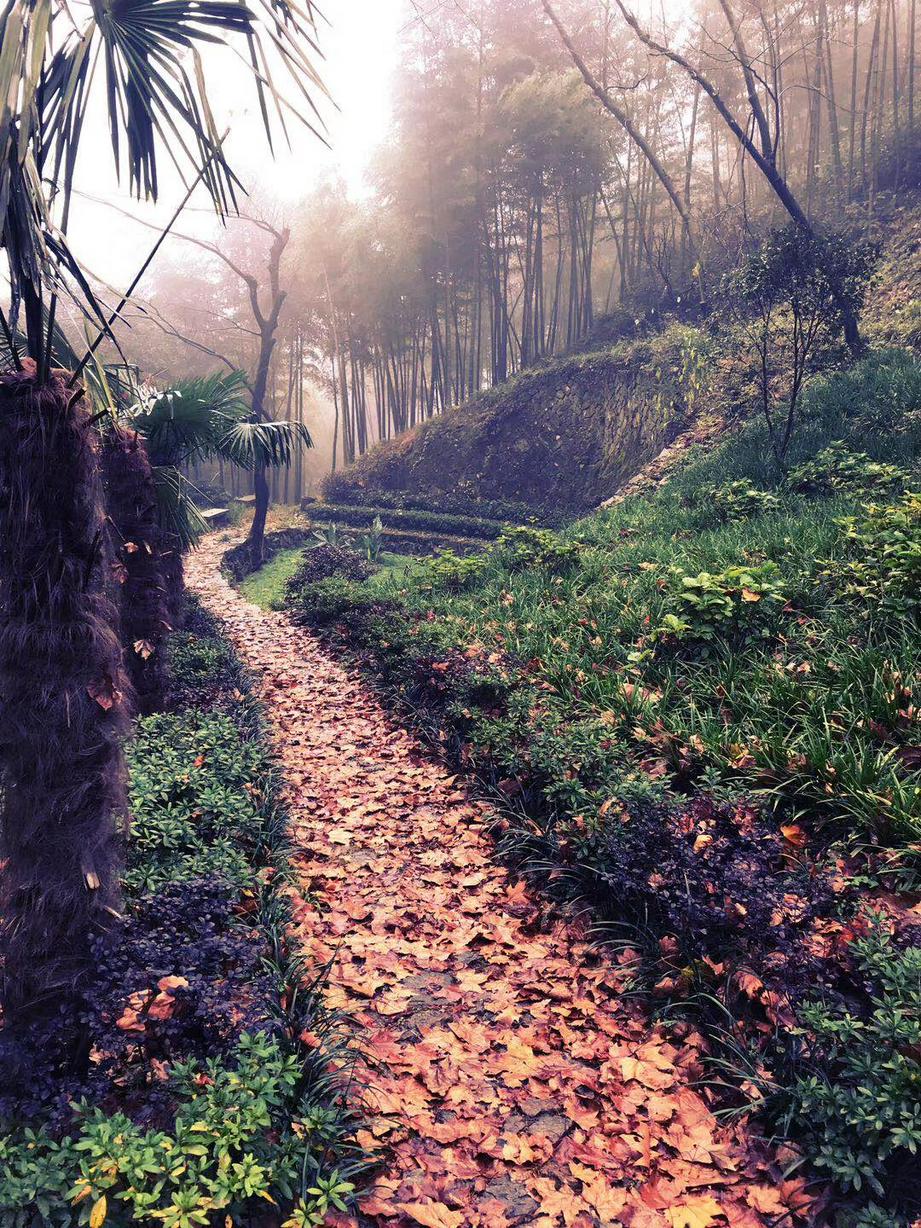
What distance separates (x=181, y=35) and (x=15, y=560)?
1969 millimetres

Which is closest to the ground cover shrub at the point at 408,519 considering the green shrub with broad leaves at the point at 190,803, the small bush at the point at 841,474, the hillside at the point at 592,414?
the hillside at the point at 592,414

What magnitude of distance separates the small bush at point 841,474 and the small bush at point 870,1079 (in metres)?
6.15

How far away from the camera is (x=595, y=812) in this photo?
11.7 ft

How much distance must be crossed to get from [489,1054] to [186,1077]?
44.3 inches

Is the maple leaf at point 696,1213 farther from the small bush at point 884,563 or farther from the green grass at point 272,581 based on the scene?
the green grass at point 272,581

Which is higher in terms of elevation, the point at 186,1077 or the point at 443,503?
the point at 443,503

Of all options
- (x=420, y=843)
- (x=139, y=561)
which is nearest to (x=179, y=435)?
(x=139, y=561)

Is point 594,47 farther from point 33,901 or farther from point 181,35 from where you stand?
point 33,901

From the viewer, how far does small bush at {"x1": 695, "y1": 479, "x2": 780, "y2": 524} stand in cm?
798

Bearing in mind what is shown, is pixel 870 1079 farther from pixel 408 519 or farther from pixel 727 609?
pixel 408 519

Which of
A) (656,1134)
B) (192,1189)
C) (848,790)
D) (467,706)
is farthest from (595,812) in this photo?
(192,1189)

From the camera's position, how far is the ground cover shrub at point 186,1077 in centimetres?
180

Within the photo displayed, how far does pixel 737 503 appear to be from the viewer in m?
8.26

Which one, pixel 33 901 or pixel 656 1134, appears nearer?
pixel 656 1134
